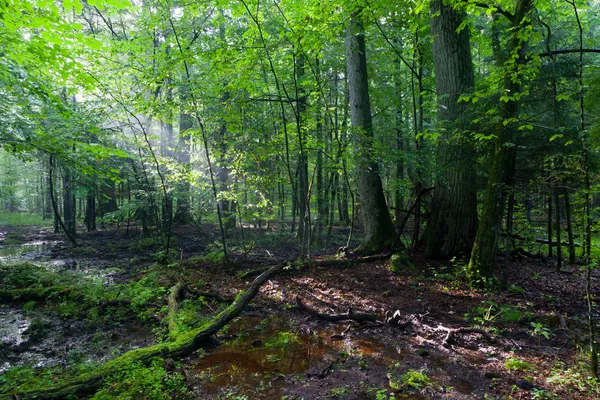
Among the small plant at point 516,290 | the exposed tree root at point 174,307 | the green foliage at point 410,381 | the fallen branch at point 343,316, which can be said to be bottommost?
the green foliage at point 410,381

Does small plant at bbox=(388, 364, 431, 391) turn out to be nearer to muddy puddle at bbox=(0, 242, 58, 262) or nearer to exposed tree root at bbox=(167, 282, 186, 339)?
exposed tree root at bbox=(167, 282, 186, 339)

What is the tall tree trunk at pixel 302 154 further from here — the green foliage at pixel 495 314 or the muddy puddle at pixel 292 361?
the green foliage at pixel 495 314

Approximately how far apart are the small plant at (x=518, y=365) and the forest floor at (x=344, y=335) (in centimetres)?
1

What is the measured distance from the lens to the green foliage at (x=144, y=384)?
128 inches

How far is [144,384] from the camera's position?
3428 mm

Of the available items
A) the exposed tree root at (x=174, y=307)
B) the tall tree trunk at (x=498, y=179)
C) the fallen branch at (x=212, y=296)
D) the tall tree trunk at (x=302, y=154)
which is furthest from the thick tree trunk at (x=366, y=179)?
the exposed tree root at (x=174, y=307)

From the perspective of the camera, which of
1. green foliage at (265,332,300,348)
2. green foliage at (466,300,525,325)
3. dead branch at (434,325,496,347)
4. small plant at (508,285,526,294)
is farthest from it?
small plant at (508,285,526,294)

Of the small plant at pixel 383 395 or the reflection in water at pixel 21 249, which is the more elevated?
the reflection in water at pixel 21 249

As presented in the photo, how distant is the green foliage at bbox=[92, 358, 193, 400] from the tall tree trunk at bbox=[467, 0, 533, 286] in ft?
18.3

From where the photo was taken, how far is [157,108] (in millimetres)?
8250

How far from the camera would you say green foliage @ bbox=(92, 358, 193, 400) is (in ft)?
10.7

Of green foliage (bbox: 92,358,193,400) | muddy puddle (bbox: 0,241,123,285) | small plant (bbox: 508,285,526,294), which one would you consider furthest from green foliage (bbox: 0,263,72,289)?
small plant (bbox: 508,285,526,294)

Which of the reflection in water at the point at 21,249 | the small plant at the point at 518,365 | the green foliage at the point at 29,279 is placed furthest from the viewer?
the reflection in water at the point at 21,249

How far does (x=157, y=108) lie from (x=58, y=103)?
246cm
